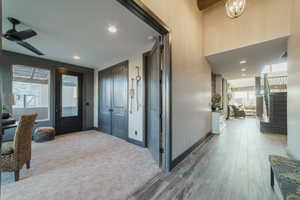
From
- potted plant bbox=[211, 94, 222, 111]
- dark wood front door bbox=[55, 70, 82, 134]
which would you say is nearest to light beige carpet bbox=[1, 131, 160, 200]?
dark wood front door bbox=[55, 70, 82, 134]

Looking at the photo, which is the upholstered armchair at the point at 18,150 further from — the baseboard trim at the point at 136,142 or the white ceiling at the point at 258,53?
the white ceiling at the point at 258,53

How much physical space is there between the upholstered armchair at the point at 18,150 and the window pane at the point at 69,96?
3005 mm

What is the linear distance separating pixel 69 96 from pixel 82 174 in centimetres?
387

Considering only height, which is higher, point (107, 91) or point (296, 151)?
point (107, 91)

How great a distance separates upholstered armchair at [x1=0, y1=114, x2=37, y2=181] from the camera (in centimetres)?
213

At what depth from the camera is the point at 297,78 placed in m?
2.64

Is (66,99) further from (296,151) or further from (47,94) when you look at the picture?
(296,151)

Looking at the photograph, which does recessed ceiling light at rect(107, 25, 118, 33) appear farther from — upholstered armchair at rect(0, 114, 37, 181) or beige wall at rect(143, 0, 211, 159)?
upholstered armchair at rect(0, 114, 37, 181)

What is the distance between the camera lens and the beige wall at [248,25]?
3077 mm

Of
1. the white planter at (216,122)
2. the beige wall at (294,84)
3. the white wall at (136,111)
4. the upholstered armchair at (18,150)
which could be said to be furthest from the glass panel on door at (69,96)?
the beige wall at (294,84)

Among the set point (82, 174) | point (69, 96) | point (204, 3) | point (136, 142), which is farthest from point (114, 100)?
point (204, 3)

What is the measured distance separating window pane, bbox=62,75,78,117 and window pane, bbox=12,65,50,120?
1.63ft

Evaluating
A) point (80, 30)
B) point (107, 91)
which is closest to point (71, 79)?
point (107, 91)

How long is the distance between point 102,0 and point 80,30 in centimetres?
113
